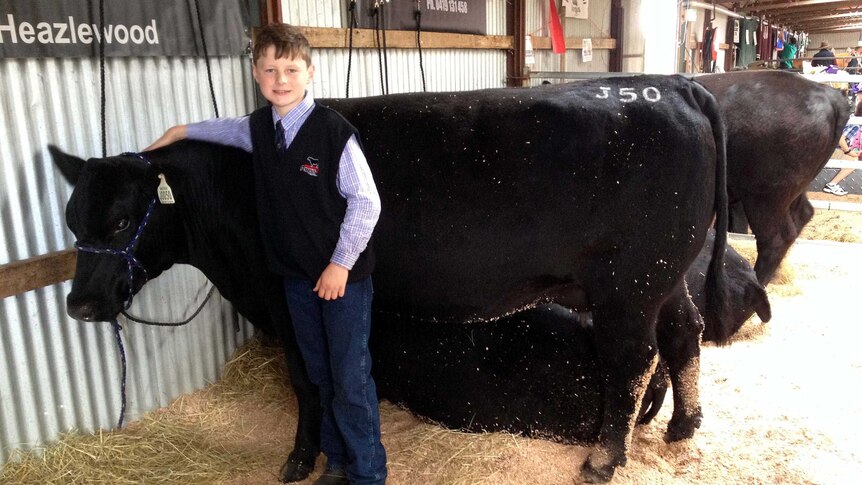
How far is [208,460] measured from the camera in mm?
2965

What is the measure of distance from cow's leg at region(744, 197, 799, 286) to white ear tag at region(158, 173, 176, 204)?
420cm

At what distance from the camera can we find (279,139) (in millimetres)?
2211

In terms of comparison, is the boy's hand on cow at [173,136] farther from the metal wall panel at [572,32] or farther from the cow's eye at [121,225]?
the metal wall panel at [572,32]

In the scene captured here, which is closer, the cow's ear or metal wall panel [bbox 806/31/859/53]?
the cow's ear

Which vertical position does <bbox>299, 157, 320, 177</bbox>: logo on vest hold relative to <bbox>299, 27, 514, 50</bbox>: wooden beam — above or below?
below

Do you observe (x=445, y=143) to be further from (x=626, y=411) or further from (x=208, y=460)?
(x=208, y=460)

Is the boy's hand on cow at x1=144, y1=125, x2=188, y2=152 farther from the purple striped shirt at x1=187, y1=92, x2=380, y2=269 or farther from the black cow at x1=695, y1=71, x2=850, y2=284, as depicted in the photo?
the black cow at x1=695, y1=71, x2=850, y2=284

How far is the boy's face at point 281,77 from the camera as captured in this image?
211cm

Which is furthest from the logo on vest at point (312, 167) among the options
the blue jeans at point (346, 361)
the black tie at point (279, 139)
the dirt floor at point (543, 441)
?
the dirt floor at point (543, 441)

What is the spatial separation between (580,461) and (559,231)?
1136 millimetres

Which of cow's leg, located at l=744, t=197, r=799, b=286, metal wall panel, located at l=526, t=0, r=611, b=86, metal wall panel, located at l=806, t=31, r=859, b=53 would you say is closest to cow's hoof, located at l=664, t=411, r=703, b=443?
cow's leg, located at l=744, t=197, r=799, b=286

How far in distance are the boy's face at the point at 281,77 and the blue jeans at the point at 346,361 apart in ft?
2.20

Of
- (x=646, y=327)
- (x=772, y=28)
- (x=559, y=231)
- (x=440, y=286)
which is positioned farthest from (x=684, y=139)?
(x=772, y=28)

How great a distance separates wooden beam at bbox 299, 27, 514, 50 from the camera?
4.27m
